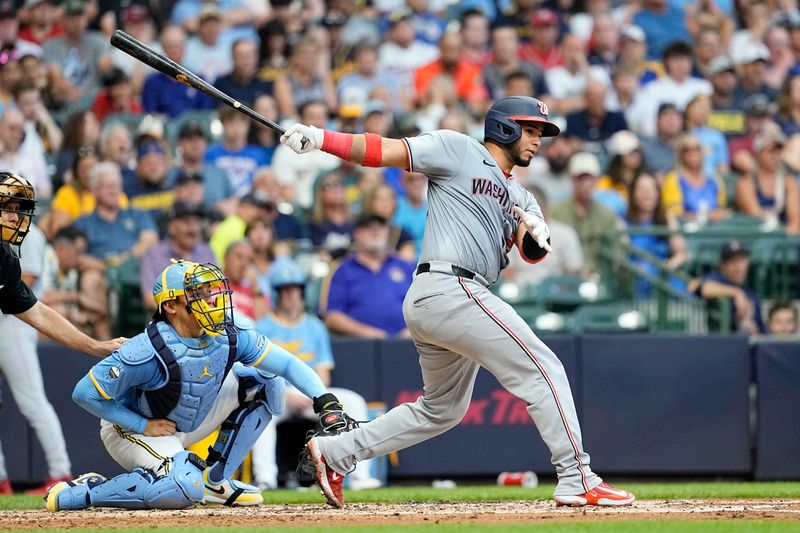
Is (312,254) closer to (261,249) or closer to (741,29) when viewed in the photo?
(261,249)

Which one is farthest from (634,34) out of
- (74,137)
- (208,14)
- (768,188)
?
(74,137)

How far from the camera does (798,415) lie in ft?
33.6

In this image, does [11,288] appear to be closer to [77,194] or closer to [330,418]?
[330,418]

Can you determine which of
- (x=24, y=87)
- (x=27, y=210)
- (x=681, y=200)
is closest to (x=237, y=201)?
(x=24, y=87)

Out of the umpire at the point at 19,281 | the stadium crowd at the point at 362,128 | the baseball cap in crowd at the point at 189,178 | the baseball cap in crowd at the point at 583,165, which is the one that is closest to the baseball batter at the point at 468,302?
the umpire at the point at 19,281

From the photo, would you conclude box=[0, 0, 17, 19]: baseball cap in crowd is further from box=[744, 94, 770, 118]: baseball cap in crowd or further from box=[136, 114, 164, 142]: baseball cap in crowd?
box=[744, 94, 770, 118]: baseball cap in crowd

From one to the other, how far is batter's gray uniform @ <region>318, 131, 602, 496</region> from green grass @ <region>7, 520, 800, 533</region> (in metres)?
0.59

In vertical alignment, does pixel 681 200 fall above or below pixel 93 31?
below

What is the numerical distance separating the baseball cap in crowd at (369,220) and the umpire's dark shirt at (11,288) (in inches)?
164

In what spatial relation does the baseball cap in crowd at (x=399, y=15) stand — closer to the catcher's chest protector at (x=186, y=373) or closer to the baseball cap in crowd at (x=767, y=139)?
the baseball cap in crowd at (x=767, y=139)

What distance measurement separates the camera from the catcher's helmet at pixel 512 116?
642 cm

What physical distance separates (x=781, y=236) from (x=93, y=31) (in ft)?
23.7

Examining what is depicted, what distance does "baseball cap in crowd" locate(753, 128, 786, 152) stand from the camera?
1246cm

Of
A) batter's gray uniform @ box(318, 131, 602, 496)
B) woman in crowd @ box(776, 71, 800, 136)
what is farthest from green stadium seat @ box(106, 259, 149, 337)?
woman in crowd @ box(776, 71, 800, 136)
